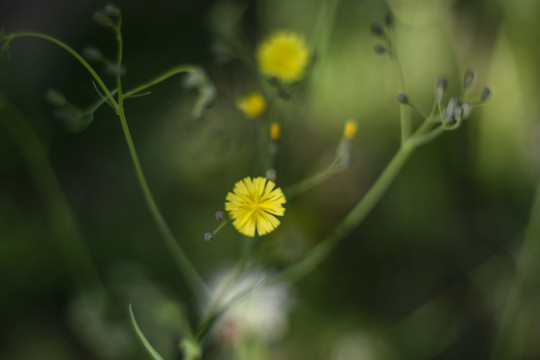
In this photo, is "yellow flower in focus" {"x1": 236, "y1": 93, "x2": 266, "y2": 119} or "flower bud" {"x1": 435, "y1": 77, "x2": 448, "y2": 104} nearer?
"flower bud" {"x1": 435, "y1": 77, "x2": 448, "y2": 104}

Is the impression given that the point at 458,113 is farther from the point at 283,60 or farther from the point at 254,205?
the point at 283,60

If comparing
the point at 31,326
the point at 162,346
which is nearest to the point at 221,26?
the point at 162,346

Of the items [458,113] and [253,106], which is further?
[253,106]

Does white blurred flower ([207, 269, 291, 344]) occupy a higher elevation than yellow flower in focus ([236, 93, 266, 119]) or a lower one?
lower

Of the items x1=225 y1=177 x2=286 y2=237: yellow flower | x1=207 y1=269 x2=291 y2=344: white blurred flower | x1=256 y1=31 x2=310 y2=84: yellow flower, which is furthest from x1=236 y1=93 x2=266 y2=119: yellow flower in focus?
x1=207 y1=269 x2=291 y2=344: white blurred flower

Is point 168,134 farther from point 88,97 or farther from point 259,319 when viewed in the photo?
point 259,319

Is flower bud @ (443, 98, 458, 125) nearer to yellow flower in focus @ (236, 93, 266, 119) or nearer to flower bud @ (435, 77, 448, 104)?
flower bud @ (435, 77, 448, 104)

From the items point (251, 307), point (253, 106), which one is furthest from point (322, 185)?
point (253, 106)
